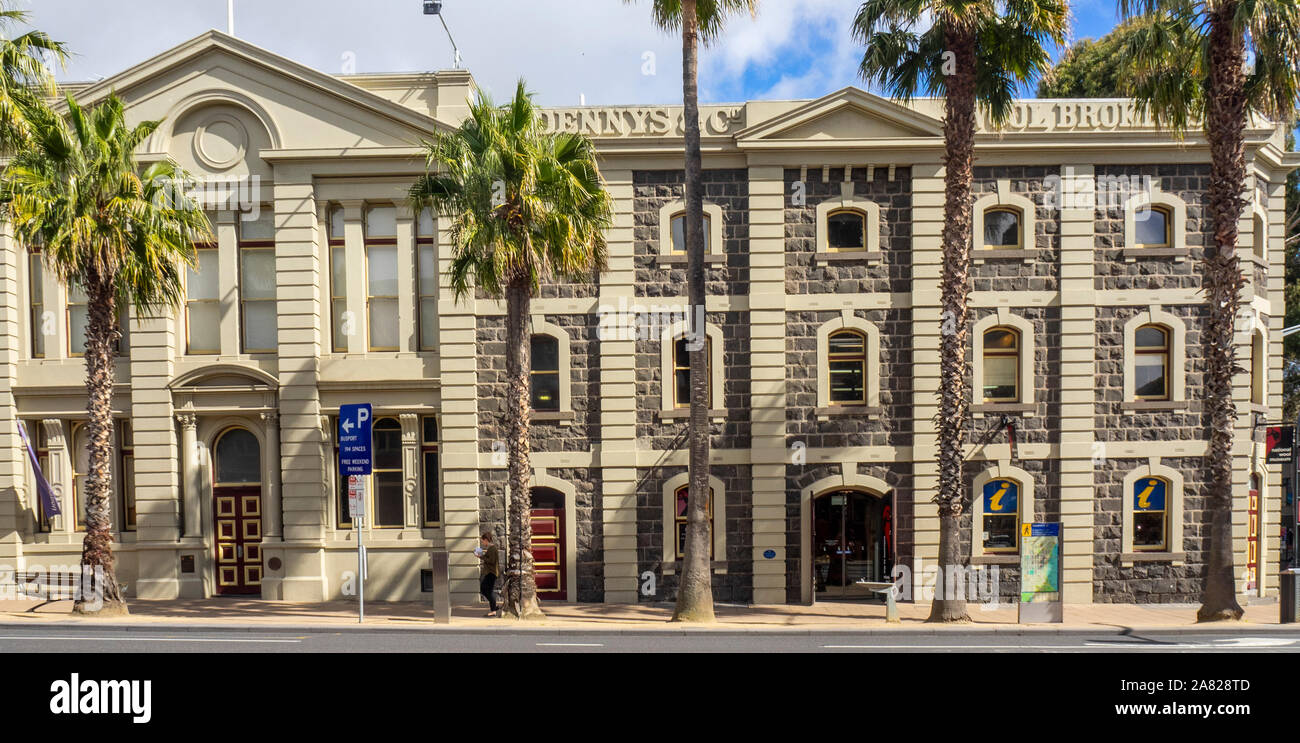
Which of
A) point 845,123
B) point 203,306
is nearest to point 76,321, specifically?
point 203,306

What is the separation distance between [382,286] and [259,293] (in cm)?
284

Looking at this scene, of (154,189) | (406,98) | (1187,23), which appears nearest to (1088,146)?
(1187,23)

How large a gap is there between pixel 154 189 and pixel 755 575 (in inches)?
574

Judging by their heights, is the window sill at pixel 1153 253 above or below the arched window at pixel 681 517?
above

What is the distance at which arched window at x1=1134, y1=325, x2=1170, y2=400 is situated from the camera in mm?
19984

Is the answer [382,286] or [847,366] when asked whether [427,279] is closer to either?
[382,286]

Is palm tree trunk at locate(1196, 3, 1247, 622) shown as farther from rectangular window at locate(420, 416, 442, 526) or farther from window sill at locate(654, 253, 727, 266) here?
rectangular window at locate(420, 416, 442, 526)

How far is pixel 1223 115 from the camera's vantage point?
16.1 m

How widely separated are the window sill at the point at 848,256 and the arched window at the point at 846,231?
29cm

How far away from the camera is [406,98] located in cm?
2030

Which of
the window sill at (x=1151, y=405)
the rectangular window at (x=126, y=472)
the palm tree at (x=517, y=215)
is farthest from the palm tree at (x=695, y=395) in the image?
the rectangular window at (x=126, y=472)

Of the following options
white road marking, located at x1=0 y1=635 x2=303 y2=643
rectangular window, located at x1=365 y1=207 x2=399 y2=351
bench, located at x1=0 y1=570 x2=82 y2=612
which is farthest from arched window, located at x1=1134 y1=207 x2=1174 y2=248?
bench, located at x1=0 y1=570 x2=82 y2=612

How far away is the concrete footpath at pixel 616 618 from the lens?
52.3 feet

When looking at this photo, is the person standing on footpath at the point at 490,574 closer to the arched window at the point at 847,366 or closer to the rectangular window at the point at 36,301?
the arched window at the point at 847,366
